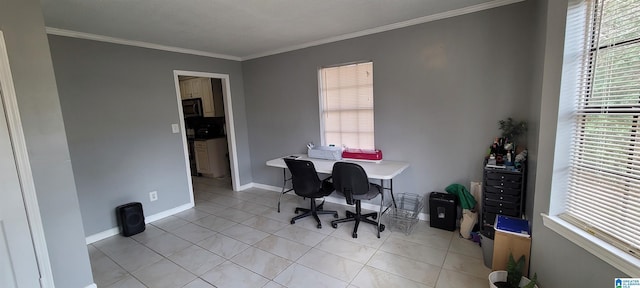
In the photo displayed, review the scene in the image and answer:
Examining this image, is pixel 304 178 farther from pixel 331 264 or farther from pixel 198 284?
pixel 198 284

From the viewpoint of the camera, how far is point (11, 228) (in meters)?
1.58

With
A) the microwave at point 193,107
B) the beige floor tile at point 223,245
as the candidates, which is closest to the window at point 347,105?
the beige floor tile at point 223,245

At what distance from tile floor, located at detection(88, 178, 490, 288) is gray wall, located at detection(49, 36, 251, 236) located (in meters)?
0.48

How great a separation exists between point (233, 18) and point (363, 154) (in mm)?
2080

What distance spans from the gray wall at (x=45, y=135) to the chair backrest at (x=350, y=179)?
2187mm

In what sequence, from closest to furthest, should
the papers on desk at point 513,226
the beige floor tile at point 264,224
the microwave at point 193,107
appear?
1. the papers on desk at point 513,226
2. the beige floor tile at point 264,224
3. the microwave at point 193,107

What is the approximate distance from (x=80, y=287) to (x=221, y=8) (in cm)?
254

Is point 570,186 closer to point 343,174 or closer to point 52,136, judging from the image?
point 343,174

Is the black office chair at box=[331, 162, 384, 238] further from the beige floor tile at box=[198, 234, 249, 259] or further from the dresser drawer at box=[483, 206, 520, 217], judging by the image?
the beige floor tile at box=[198, 234, 249, 259]

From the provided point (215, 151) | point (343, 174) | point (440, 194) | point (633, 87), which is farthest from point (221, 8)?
point (215, 151)

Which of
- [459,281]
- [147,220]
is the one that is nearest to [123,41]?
[147,220]

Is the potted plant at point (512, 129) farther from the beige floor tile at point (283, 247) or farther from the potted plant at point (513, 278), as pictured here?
the beige floor tile at point (283, 247)

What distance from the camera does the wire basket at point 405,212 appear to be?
287 centimetres

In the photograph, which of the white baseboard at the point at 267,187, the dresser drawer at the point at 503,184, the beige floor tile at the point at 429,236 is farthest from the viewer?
the white baseboard at the point at 267,187
